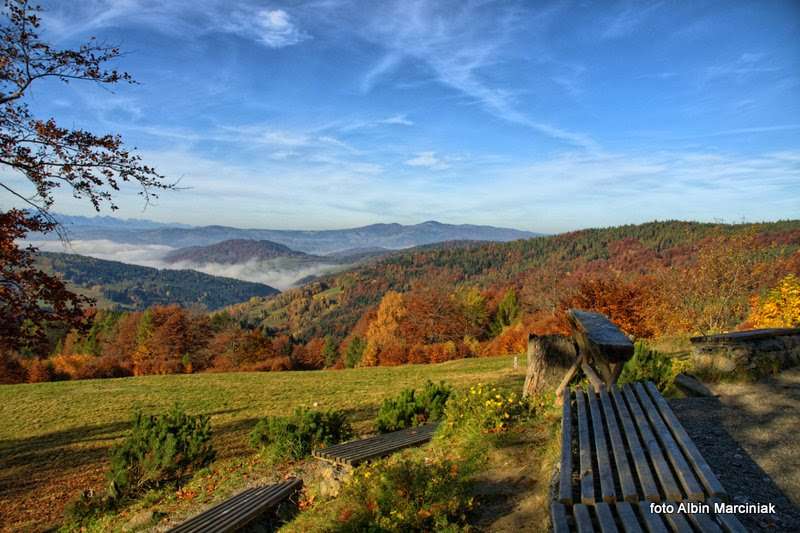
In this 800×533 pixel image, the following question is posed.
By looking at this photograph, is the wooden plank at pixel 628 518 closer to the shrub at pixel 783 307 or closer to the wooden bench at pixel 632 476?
the wooden bench at pixel 632 476

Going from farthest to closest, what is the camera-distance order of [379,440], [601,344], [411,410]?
[411,410]
[379,440]
[601,344]

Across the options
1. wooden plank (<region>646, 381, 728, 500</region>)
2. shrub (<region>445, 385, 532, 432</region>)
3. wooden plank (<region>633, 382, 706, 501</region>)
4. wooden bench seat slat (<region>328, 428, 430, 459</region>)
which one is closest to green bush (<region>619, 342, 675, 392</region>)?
shrub (<region>445, 385, 532, 432</region>)

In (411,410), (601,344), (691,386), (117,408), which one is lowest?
(117,408)

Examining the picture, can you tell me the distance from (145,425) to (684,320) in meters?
23.3

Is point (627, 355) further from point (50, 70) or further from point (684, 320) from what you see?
point (684, 320)

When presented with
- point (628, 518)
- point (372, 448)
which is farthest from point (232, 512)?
point (628, 518)

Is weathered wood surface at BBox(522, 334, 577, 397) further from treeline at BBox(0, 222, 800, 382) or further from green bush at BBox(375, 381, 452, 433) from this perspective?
treeline at BBox(0, 222, 800, 382)

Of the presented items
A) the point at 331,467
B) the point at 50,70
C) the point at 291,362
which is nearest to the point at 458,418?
the point at 331,467

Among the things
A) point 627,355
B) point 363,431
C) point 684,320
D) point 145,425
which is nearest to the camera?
point 627,355

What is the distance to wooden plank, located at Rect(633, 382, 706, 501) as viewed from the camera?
3794mm

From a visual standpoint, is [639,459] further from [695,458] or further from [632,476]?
[695,458]

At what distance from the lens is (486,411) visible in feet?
27.2

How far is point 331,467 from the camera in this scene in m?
8.29

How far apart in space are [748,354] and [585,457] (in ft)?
24.7
